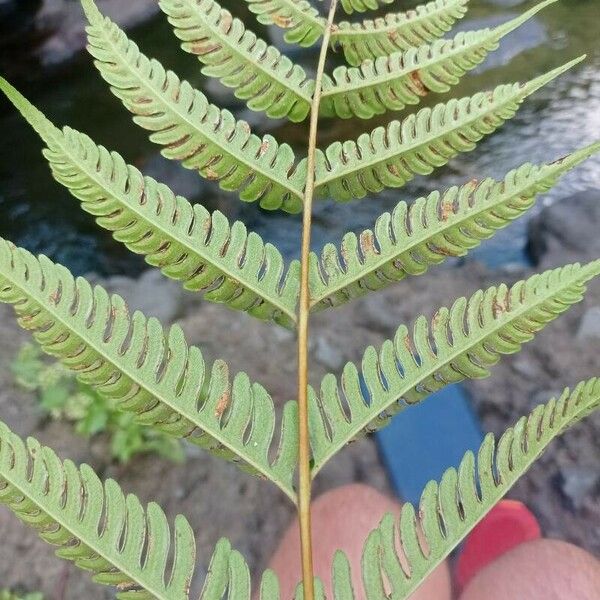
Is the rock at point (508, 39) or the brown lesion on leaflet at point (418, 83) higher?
the rock at point (508, 39)

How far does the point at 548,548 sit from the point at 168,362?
1.19 metres

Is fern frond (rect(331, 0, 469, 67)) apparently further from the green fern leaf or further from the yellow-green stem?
the green fern leaf

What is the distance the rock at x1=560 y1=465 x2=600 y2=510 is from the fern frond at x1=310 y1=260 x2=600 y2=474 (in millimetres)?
1889

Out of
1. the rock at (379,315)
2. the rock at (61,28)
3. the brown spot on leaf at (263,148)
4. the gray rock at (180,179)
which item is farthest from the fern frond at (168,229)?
the rock at (61,28)

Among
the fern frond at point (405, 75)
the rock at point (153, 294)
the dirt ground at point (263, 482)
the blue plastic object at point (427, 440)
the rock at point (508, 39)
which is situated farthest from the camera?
the rock at point (508, 39)

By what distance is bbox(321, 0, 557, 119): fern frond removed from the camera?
761 millimetres

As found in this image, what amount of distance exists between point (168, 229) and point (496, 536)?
5.79 feet

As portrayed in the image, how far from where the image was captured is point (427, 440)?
244cm

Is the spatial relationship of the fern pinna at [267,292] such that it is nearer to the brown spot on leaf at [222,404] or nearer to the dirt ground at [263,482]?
the brown spot on leaf at [222,404]

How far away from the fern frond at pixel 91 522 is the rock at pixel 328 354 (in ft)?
7.41

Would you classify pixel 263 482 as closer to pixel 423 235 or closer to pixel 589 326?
pixel 589 326

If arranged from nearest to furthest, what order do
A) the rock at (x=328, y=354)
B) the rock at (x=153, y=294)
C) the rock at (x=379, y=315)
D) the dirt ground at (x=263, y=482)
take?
the dirt ground at (x=263, y=482)
the rock at (x=328, y=354)
the rock at (x=379, y=315)
the rock at (x=153, y=294)

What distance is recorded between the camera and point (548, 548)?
56.2 inches

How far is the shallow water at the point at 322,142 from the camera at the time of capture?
13.0ft
